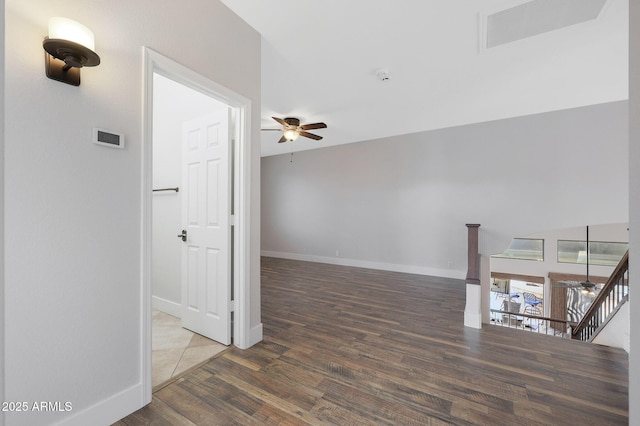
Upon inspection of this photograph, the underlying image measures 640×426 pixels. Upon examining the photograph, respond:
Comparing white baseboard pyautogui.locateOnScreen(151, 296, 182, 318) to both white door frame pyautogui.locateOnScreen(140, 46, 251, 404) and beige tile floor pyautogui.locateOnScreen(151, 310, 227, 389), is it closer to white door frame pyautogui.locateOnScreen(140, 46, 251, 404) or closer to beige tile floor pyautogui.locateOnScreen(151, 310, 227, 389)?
beige tile floor pyautogui.locateOnScreen(151, 310, 227, 389)

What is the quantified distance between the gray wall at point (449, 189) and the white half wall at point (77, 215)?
16.3ft

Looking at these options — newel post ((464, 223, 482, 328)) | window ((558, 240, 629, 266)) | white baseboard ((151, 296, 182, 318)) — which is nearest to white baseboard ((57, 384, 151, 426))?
white baseboard ((151, 296, 182, 318))

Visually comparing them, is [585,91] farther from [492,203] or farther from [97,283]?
[97,283]

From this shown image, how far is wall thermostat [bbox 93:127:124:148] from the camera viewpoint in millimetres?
1400

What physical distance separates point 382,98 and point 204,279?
335 centimetres

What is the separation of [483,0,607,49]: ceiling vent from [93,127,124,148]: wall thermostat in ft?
9.65

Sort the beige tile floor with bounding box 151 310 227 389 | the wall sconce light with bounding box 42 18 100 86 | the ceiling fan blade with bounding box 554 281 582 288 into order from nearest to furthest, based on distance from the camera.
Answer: the wall sconce light with bounding box 42 18 100 86
the beige tile floor with bounding box 151 310 227 389
the ceiling fan blade with bounding box 554 281 582 288

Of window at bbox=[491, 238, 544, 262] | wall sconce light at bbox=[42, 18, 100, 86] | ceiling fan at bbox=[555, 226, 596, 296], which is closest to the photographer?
wall sconce light at bbox=[42, 18, 100, 86]

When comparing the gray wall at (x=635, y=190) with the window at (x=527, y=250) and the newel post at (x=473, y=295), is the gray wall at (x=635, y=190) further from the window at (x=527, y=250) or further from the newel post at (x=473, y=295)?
the window at (x=527, y=250)

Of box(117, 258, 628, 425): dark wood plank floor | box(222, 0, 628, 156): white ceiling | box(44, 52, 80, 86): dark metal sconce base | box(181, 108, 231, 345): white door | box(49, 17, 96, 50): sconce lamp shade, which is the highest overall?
box(222, 0, 628, 156): white ceiling

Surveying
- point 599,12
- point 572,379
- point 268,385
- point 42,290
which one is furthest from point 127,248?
point 599,12

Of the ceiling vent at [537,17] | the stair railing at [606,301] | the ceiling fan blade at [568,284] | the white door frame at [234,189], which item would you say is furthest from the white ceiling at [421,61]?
the ceiling fan blade at [568,284]

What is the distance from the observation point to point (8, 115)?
1.13 metres

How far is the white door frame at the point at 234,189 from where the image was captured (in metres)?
1.62
